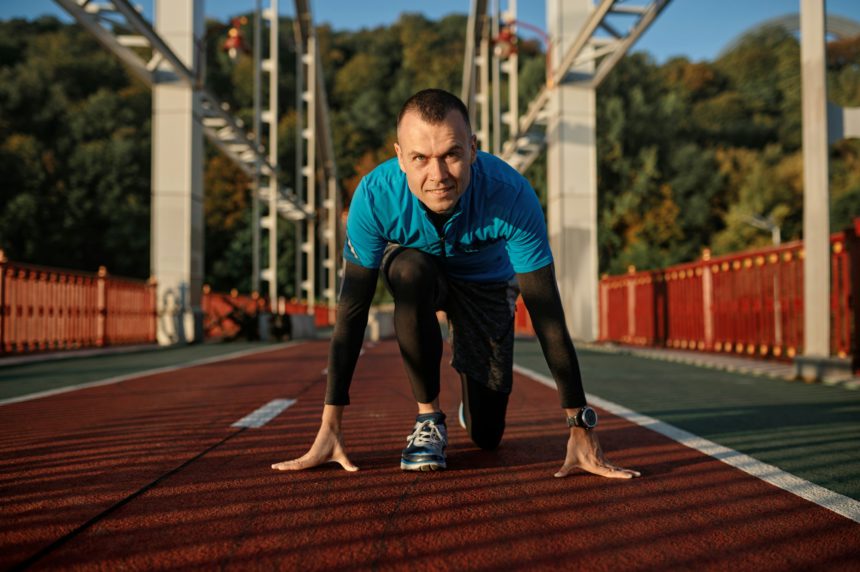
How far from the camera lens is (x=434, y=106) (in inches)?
95.8

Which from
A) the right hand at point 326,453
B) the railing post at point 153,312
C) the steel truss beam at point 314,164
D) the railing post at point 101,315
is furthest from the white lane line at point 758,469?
the steel truss beam at point 314,164

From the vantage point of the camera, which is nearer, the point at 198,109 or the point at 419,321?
the point at 419,321

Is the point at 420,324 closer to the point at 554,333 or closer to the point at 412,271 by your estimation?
the point at 412,271

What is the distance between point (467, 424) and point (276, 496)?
1102mm

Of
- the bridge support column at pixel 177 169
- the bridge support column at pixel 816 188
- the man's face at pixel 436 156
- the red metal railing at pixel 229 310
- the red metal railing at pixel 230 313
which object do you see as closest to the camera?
the man's face at pixel 436 156

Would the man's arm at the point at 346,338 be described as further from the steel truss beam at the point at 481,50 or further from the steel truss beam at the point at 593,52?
the steel truss beam at the point at 481,50

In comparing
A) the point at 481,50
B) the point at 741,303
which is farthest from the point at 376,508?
the point at 481,50

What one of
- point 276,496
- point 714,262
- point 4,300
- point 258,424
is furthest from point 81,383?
point 714,262

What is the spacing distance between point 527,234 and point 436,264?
516mm

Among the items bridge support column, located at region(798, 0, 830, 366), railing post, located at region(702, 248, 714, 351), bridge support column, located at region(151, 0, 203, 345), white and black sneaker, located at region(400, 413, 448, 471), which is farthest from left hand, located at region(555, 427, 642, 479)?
bridge support column, located at region(151, 0, 203, 345)

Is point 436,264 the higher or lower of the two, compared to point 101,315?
higher

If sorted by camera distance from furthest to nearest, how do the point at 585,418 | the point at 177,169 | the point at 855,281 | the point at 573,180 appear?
the point at 177,169 → the point at 573,180 → the point at 855,281 → the point at 585,418

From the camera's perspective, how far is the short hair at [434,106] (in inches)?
95.6

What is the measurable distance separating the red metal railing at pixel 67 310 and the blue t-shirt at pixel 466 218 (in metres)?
7.93
